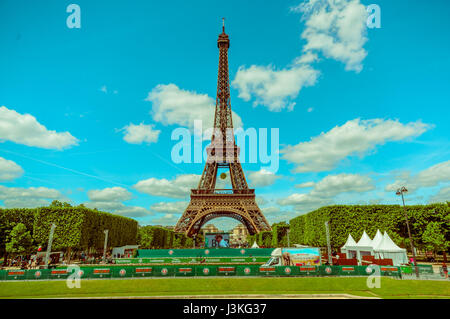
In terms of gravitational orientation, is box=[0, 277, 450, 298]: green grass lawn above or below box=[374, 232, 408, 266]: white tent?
below

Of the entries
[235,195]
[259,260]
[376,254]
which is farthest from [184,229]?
[376,254]

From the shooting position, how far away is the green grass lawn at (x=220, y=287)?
60.1ft

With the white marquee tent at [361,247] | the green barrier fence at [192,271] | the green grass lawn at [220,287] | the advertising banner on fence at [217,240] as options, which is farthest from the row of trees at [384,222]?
the advertising banner on fence at [217,240]

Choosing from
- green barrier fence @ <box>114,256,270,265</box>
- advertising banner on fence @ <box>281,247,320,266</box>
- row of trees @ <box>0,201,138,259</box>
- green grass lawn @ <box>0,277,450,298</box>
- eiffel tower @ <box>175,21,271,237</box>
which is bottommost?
green grass lawn @ <box>0,277,450,298</box>

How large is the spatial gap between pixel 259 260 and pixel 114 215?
29.2 meters

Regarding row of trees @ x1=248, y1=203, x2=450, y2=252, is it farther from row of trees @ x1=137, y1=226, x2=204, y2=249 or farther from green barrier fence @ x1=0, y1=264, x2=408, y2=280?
row of trees @ x1=137, y1=226, x2=204, y2=249

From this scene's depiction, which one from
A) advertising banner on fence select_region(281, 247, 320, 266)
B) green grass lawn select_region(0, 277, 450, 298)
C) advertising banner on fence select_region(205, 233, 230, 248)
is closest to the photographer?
green grass lawn select_region(0, 277, 450, 298)

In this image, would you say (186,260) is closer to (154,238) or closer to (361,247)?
(361,247)

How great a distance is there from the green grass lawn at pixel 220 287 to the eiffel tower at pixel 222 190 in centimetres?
3188

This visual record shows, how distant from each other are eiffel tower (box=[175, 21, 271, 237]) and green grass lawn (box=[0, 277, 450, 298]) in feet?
105

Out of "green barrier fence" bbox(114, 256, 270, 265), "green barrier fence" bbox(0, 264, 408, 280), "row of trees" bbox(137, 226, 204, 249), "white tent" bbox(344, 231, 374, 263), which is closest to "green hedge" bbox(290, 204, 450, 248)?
"white tent" bbox(344, 231, 374, 263)

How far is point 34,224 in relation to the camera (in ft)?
118

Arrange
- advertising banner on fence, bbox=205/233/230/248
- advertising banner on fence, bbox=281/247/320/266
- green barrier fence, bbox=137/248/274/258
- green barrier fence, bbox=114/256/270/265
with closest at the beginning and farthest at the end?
advertising banner on fence, bbox=281/247/320/266 < green barrier fence, bbox=114/256/270/265 < green barrier fence, bbox=137/248/274/258 < advertising banner on fence, bbox=205/233/230/248

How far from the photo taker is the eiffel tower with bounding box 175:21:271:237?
5606 centimetres
